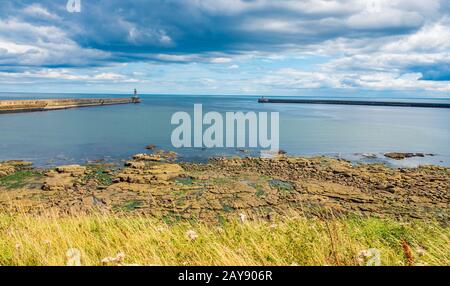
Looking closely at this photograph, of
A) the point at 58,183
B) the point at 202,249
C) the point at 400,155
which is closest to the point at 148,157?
the point at 58,183

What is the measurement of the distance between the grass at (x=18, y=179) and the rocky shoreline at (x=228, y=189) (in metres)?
0.06

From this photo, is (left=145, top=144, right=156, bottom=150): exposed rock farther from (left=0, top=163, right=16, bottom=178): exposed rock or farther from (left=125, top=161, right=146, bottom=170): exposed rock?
(left=0, top=163, right=16, bottom=178): exposed rock

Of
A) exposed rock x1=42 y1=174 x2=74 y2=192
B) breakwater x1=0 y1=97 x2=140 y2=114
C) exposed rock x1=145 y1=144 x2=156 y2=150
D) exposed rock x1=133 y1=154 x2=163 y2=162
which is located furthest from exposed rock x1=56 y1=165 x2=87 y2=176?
breakwater x1=0 y1=97 x2=140 y2=114

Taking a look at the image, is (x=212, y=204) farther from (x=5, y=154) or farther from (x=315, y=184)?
(x=5, y=154)

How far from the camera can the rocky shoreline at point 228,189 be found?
16.8m

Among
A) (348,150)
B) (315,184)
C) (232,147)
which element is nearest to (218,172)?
(315,184)

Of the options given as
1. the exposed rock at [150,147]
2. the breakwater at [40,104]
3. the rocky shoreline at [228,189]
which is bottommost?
the rocky shoreline at [228,189]

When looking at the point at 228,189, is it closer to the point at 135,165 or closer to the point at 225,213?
the point at 225,213

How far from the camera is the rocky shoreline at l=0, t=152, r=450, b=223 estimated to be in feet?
55.2

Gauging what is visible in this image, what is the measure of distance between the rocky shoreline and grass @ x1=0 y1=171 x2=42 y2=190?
2.3 inches

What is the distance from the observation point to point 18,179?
893 inches

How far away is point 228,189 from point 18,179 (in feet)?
48.3

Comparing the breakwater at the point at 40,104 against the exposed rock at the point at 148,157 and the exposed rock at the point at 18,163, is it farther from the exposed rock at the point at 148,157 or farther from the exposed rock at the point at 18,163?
the exposed rock at the point at 148,157

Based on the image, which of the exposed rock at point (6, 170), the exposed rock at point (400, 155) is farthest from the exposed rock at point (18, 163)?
the exposed rock at point (400, 155)
